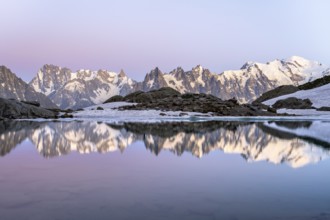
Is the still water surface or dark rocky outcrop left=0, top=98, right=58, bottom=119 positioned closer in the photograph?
the still water surface

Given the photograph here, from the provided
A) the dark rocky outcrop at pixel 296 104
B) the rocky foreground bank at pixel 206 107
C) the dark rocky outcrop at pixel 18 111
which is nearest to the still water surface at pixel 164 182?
the dark rocky outcrop at pixel 18 111

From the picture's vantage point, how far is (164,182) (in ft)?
38.6

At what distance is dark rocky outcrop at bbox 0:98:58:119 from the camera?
5650 cm

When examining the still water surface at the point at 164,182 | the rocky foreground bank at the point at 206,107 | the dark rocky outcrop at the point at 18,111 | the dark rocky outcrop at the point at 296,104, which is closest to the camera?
the still water surface at the point at 164,182

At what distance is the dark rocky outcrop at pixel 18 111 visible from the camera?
5650cm

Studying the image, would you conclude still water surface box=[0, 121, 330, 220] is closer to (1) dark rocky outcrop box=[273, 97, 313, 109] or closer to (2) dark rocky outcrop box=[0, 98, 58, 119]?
(2) dark rocky outcrop box=[0, 98, 58, 119]

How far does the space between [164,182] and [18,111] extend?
168 ft

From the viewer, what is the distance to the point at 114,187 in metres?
11.0

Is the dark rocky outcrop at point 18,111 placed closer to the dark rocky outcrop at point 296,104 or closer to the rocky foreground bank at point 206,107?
the rocky foreground bank at point 206,107

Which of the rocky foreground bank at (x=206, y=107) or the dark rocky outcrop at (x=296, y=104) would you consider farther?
the dark rocky outcrop at (x=296, y=104)

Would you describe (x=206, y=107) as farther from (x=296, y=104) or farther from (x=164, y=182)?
(x=164, y=182)

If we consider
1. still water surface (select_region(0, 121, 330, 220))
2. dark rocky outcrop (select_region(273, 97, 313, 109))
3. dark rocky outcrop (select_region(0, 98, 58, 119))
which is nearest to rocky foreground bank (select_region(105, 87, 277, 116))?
dark rocky outcrop (select_region(273, 97, 313, 109))

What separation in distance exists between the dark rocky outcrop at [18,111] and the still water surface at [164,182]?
38686 millimetres

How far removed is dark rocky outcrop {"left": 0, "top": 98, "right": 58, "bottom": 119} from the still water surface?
127ft
